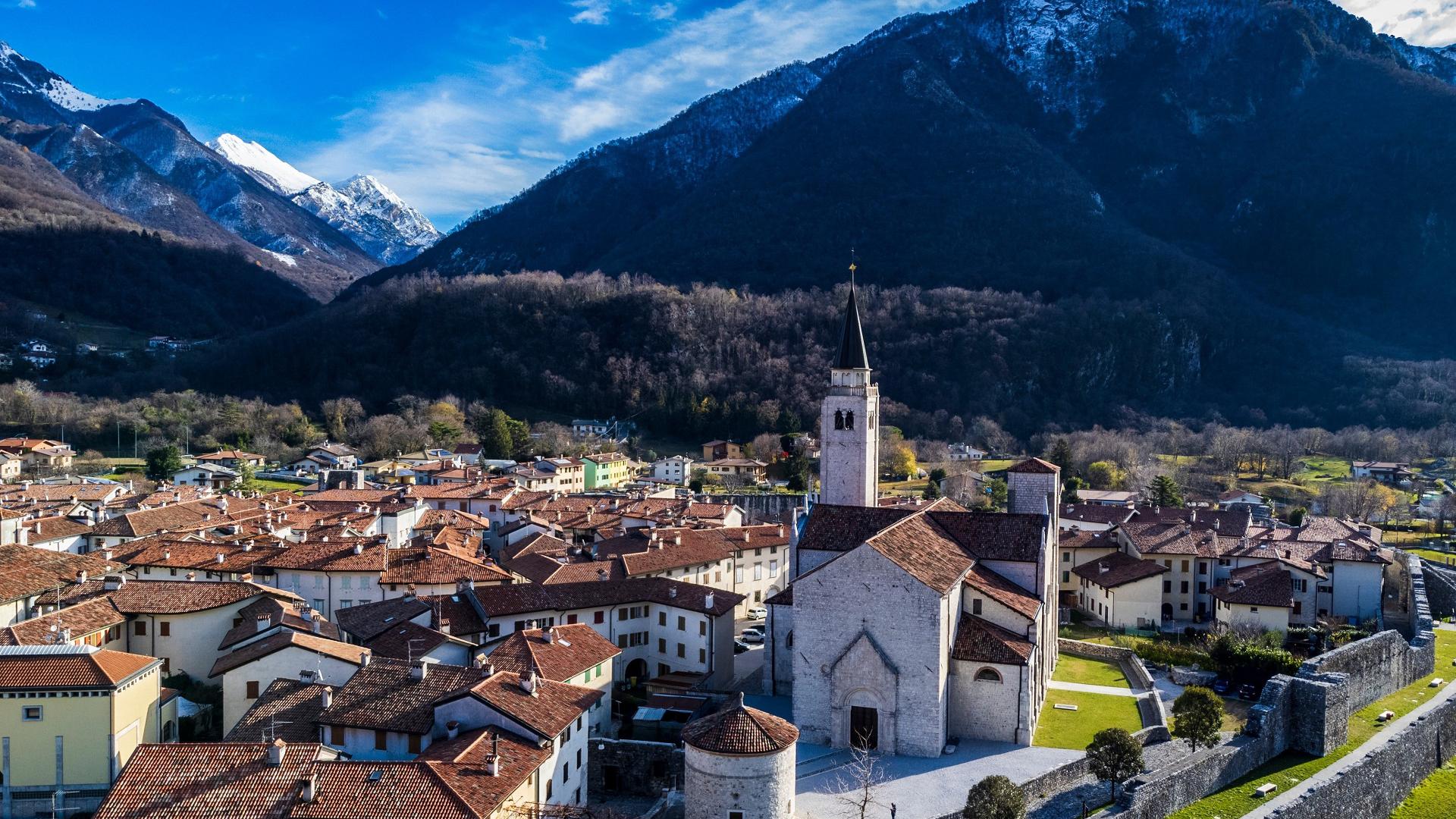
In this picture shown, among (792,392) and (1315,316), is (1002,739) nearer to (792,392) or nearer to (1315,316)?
(792,392)

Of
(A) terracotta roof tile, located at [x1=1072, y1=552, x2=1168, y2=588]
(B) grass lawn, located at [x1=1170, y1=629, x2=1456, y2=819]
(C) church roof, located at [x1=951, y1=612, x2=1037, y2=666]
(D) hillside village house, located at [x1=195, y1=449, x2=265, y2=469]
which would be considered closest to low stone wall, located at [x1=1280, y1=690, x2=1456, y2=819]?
(B) grass lawn, located at [x1=1170, y1=629, x2=1456, y2=819]

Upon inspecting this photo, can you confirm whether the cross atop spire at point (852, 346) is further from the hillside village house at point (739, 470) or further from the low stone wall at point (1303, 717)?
the hillside village house at point (739, 470)

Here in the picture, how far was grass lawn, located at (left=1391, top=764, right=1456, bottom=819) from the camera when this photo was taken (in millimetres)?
28391

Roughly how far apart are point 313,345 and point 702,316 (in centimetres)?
6999

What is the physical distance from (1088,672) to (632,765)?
68.9ft

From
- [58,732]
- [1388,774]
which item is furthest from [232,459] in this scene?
[1388,774]

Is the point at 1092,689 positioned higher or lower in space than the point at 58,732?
lower

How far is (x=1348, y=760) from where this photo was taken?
2909 centimetres

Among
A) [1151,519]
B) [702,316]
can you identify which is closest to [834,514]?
[1151,519]

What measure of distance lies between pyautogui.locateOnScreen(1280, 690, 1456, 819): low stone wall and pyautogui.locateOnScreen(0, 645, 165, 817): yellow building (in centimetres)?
2935

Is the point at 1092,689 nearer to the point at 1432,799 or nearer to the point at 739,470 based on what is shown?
the point at 1432,799

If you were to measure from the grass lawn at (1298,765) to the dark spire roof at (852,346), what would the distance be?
72.4 feet

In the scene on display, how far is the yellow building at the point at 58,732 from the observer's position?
2502cm

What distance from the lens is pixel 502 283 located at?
628 ft
